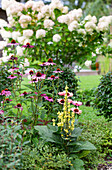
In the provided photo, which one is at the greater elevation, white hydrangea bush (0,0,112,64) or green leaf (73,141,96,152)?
white hydrangea bush (0,0,112,64)

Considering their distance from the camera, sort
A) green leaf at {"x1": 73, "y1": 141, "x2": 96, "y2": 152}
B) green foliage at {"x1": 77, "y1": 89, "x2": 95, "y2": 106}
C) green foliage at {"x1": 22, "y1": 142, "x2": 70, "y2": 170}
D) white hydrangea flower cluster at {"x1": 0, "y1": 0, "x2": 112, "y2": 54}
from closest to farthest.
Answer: green foliage at {"x1": 22, "y1": 142, "x2": 70, "y2": 170}
green leaf at {"x1": 73, "y1": 141, "x2": 96, "y2": 152}
white hydrangea flower cluster at {"x1": 0, "y1": 0, "x2": 112, "y2": 54}
green foliage at {"x1": 77, "y1": 89, "x2": 95, "y2": 106}

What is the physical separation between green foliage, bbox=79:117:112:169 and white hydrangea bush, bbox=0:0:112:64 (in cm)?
144

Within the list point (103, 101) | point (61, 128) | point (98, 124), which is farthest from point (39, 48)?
point (61, 128)

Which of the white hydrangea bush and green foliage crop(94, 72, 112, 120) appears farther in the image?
the white hydrangea bush

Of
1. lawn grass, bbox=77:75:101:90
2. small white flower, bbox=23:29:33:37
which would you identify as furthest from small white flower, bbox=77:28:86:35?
lawn grass, bbox=77:75:101:90

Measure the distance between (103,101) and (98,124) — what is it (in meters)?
0.49

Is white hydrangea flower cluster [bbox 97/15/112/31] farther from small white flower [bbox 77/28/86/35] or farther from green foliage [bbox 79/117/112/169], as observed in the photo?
green foliage [bbox 79/117/112/169]

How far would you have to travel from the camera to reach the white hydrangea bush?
139 inches

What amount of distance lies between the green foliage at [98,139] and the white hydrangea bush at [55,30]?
4.73 ft

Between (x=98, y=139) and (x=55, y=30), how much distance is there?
2.22 metres

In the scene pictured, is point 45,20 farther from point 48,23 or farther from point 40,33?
point 40,33

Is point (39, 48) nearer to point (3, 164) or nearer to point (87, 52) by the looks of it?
point (87, 52)

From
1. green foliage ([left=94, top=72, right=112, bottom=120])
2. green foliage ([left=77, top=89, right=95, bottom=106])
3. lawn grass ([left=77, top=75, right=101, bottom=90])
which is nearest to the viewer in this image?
green foliage ([left=94, top=72, right=112, bottom=120])

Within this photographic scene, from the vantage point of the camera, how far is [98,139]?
2.40 m
